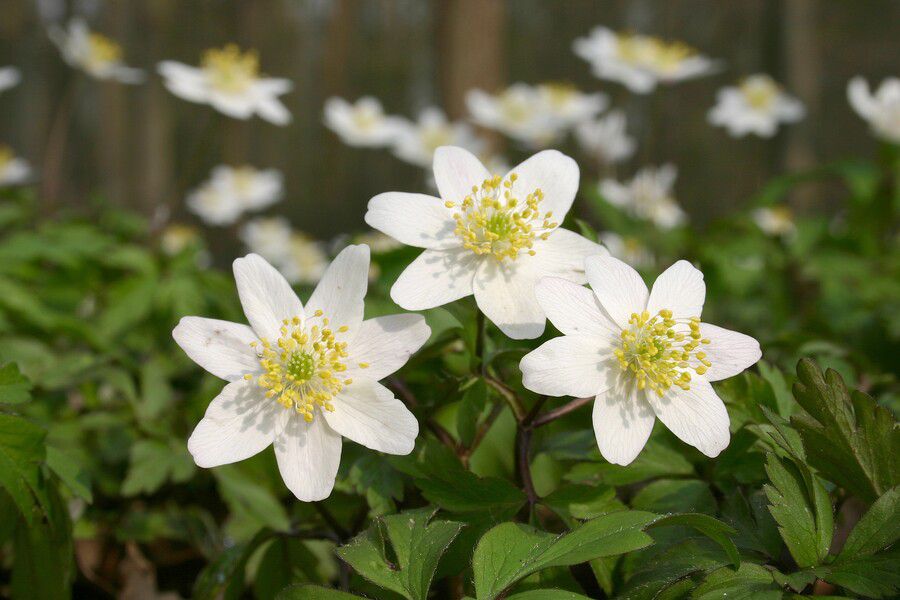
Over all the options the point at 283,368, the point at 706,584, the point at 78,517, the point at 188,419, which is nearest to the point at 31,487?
the point at 283,368

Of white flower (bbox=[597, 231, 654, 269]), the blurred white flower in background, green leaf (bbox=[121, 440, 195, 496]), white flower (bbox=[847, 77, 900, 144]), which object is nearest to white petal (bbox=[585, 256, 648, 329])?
green leaf (bbox=[121, 440, 195, 496])

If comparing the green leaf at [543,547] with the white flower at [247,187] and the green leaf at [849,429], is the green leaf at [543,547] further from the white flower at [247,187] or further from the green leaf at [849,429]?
the white flower at [247,187]

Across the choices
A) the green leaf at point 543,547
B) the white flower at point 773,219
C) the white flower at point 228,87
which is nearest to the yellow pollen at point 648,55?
the white flower at point 773,219

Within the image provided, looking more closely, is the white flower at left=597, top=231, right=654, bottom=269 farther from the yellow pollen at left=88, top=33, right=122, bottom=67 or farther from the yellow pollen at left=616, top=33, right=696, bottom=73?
the yellow pollen at left=88, top=33, right=122, bottom=67

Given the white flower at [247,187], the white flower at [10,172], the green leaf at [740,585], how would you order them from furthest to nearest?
the white flower at [247,187], the white flower at [10,172], the green leaf at [740,585]

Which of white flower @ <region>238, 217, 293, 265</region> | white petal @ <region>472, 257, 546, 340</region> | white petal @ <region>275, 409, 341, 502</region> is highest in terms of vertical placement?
white petal @ <region>472, 257, 546, 340</region>

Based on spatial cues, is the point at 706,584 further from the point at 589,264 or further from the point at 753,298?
the point at 753,298
